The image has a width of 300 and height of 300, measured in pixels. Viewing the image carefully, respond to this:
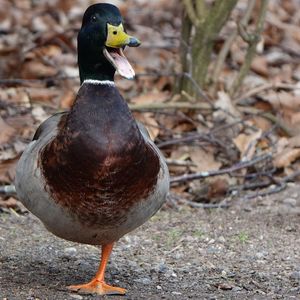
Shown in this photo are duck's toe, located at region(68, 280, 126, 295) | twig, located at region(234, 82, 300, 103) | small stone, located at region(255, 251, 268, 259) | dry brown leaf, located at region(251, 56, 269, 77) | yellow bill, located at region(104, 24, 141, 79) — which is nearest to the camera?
yellow bill, located at region(104, 24, 141, 79)

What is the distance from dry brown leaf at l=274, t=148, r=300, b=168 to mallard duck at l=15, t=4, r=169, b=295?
264 cm

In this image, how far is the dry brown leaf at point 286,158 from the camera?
688 cm

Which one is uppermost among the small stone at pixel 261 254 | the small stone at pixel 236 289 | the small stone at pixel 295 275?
the small stone at pixel 236 289

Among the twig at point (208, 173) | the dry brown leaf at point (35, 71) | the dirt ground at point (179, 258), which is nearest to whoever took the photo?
the dirt ground at point (179, 258)

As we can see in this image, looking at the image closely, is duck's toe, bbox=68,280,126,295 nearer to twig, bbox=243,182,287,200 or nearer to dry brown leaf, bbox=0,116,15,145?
twig, bbox=243,182,287,200

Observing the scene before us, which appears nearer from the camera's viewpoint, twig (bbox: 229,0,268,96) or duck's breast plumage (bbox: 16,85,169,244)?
duck's breast plumage (bbox: 16,85,169,244)

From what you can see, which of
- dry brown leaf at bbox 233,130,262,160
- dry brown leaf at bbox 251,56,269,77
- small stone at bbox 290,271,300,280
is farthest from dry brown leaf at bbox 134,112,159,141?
small stone at bbox 290,271,300,280

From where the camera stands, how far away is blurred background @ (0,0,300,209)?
6680 mm

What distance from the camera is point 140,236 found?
5.53 meters

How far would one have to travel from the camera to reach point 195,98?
291 inches

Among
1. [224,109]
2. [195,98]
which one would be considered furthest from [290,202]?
[195,98]

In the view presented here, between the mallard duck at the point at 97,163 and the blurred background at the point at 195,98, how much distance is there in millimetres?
1975

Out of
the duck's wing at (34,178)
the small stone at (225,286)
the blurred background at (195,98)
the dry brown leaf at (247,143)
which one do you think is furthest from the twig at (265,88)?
the duck's wing at (34,178)

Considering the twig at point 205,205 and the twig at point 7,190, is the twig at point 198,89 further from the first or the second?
the twig at point 7,190
